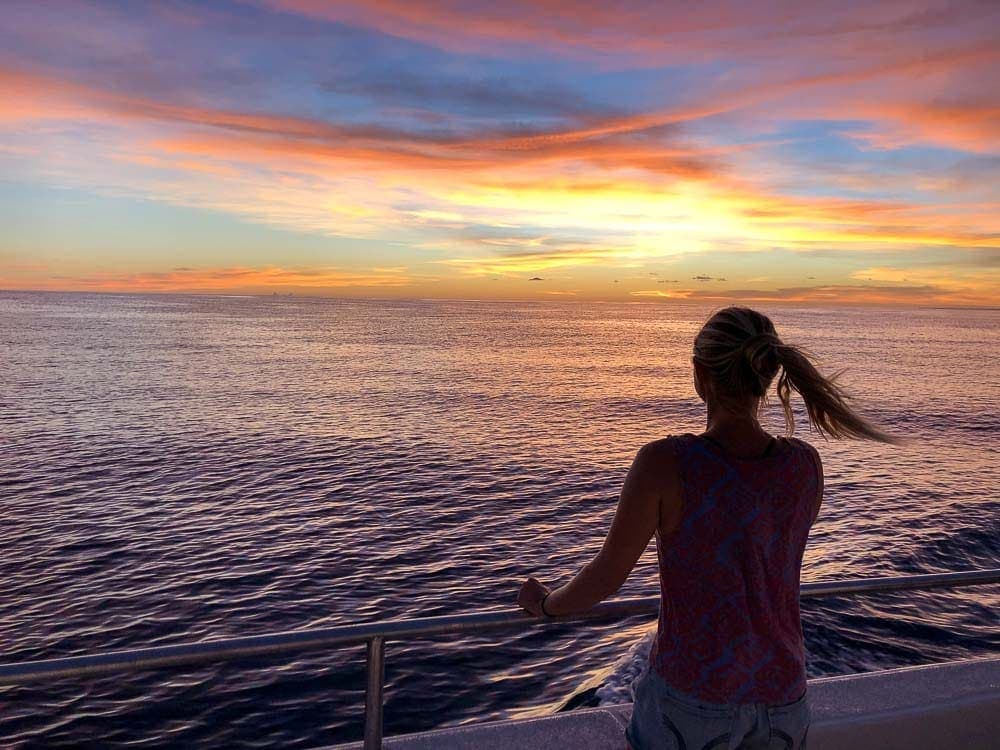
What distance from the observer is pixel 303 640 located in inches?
82.7

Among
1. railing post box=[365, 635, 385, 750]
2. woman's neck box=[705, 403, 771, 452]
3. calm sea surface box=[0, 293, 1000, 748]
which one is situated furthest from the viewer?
calm sea surface box=[0, 293, 1000, 748]

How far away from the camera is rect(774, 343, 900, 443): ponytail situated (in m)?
1.93

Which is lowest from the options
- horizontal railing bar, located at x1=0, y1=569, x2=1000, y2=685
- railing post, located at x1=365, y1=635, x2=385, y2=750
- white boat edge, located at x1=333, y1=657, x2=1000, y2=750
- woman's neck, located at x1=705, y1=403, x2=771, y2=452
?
white boat edge, located at x1=333, y1=657, x2=1000, y2=750

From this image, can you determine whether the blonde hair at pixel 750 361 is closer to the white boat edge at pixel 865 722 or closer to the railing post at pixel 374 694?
the railing post at pixel 374 694

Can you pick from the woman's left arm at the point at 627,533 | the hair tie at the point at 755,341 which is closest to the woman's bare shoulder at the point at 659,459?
the woman's left arm at the point at 627,533

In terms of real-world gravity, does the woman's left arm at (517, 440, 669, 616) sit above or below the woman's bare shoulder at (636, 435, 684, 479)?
below

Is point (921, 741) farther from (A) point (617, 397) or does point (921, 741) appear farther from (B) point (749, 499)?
(A) point (617, 397)

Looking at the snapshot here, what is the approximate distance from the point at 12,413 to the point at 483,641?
1313 inches

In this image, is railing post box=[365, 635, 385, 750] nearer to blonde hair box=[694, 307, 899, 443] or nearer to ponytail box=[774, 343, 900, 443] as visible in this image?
blonde hair box=[694, 307, 899, 443]

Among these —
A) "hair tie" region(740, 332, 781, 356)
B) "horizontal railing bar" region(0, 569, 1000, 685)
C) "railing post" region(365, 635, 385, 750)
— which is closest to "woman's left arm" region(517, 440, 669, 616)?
"horizontal railing bar" region(0, 569, 1000, 685)

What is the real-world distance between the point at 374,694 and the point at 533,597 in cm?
66

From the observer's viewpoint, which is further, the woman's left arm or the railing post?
the railing post

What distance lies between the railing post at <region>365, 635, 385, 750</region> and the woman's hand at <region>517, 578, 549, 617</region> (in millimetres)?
458

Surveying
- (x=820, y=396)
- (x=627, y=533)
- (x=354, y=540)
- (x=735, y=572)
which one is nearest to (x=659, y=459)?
(x=627, y=533)
